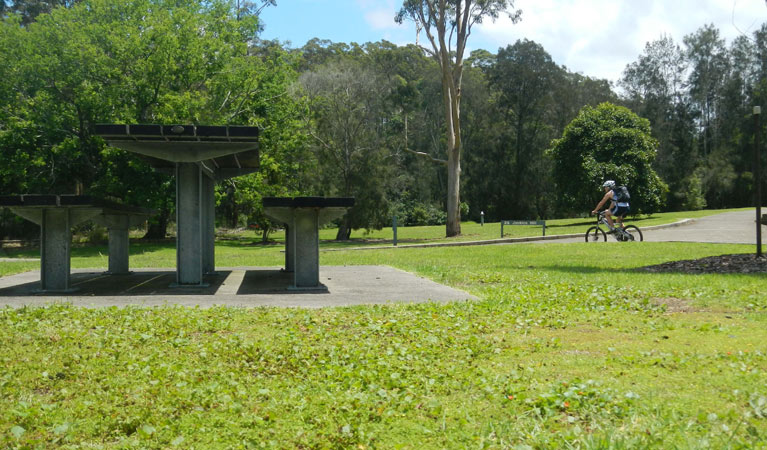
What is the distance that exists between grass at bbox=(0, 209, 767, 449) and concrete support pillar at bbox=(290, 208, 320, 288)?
2.25 metres

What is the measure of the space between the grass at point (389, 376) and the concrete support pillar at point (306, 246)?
2247 mm

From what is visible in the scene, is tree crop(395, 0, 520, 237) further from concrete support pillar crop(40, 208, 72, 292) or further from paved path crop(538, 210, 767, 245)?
concrete support pillar crop(40, 208, 72, 292)

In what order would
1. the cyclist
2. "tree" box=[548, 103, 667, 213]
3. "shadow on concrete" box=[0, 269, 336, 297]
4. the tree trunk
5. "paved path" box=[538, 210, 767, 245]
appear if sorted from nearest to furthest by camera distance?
1. "shadow on concrete" box=[0, 269, 336, 297]
2. the cyclist
3. "paved path" box=[538, 210, 767, 245]
4. the tree trunk
5. "tree" box=[548, 103, 667, 213]

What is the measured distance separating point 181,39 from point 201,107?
3.56m

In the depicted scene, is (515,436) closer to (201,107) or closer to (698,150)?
(201,107)

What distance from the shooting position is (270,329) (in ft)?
20.4

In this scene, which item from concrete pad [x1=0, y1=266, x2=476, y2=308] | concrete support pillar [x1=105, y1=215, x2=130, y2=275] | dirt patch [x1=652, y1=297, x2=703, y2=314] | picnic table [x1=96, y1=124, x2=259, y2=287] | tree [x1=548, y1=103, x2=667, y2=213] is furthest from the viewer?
tree [x1=548, y1=103, x2=667, y2=213]

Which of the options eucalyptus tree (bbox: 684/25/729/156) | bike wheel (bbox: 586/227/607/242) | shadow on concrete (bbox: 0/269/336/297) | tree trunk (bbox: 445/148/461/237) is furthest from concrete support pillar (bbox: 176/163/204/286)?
eucalyptus tree (bbox: 684/25/729/156)

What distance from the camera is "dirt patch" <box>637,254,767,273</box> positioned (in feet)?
39.8

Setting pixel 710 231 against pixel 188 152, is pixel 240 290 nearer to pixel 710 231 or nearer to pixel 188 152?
pixel 188 152

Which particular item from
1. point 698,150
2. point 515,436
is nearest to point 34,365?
point 515,436

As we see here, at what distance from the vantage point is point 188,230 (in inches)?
380

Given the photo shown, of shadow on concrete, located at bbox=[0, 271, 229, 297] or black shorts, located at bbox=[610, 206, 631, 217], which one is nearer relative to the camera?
shadow on concrete, located at bbox=[0, 271, 229, 297]

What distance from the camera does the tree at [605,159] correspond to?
126 feet
